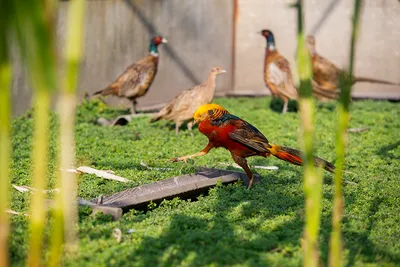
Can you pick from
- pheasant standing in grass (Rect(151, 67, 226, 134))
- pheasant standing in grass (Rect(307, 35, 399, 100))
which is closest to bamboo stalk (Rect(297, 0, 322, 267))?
pheasant standing in grass (Rect(151, 67, 226, 134))

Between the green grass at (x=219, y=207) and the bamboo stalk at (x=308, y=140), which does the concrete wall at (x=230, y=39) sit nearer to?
the green grass at (x=219, y=207)

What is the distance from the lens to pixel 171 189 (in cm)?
620

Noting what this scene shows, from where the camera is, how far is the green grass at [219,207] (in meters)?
→ 4.47

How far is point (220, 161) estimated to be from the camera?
831 cm

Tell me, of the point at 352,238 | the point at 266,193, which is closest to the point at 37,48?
the point at 352,238

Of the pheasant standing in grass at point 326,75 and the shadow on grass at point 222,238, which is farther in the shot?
the pheasant standing in grass at point 326,75

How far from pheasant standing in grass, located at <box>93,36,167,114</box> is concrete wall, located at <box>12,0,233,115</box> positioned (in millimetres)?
690

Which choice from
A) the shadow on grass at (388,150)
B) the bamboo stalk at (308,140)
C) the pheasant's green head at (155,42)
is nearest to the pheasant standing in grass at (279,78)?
the pheasant's green head at (155,42)

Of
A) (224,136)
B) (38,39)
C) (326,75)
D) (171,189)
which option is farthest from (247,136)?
(326,75)

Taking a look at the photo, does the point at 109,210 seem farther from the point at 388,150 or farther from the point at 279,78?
the point at 279,78

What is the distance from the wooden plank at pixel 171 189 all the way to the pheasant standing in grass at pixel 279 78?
5451mm

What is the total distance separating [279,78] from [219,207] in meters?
6.72

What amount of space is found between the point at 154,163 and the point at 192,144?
5.76ft

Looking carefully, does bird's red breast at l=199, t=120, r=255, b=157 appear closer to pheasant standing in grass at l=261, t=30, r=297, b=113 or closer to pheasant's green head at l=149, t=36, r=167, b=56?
pheasant standing in grass at l=261, t=30, r=297, b=113
